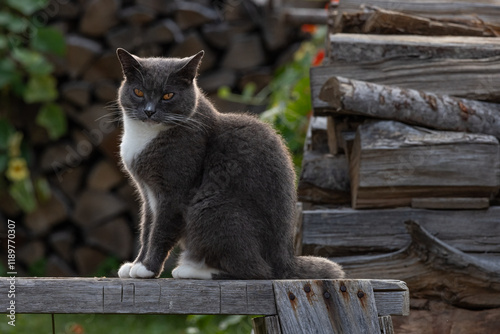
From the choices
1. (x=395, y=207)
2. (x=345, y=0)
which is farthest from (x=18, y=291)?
(x=345, y=0)

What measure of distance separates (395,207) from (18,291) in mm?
1469

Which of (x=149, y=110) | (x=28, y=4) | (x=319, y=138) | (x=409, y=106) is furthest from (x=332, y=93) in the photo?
(x=28, y=4)

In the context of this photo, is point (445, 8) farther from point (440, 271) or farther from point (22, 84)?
point (22, 84)

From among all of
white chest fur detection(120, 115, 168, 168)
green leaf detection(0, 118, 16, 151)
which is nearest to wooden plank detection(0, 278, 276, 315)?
white chest fur detection(120, 115, 168, 168)

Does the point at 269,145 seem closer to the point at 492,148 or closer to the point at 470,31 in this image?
the point at 492,148

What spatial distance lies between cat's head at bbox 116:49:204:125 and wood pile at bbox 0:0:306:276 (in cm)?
252

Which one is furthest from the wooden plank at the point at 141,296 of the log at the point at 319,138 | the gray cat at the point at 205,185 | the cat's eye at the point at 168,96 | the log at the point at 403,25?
the log at the point at 403,25

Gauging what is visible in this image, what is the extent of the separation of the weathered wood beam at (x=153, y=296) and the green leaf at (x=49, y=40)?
3.04 metres

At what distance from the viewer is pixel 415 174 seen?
245 cm

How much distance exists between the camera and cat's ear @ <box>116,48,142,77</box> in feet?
7.18

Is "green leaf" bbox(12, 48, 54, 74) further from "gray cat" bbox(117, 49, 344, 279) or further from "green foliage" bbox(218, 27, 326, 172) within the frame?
"gray cat" bbox(117, 49, 344, 279)

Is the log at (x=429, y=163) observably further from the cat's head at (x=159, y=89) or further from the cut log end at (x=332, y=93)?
the cat's head at (x=159, y=89)

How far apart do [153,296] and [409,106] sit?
1330 millimetres

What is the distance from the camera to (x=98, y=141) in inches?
190
